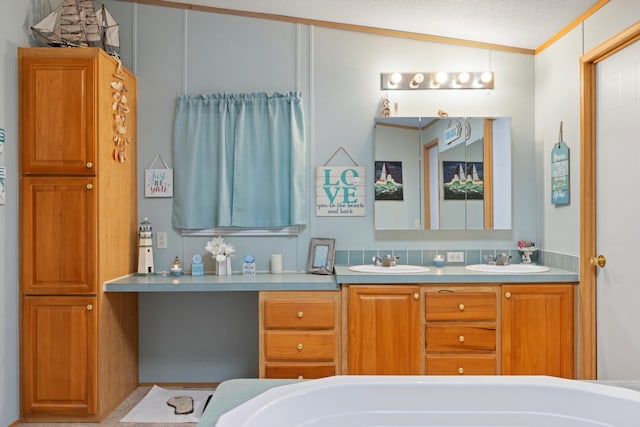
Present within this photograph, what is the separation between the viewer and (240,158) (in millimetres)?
3264

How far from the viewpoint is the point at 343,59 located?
3338 millimetres

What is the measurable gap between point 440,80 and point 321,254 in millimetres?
1484

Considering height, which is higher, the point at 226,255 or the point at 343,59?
the point at 343,59

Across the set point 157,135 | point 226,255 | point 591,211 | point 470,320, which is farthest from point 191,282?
point 591,211

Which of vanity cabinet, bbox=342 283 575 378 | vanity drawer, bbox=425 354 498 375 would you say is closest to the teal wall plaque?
vanity cabinet, bbox=342 283 575 378

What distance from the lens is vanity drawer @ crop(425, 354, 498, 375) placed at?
277 centimetres

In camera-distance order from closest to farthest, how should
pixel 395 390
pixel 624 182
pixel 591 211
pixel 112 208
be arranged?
pixel 395 390, pixel 624 182, pixel 591 211, pixel 112 208

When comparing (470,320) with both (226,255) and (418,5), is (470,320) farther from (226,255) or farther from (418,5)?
(418,5)

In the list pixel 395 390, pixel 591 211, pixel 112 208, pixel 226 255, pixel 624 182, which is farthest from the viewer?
pixel 226 255

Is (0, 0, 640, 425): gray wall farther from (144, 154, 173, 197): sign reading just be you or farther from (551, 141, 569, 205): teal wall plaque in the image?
(551, 141, 569, 205): teal wall plaque

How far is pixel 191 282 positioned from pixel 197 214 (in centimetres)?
61

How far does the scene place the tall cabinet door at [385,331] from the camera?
2.76 meters

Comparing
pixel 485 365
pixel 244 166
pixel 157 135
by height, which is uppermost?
pixel 157 135

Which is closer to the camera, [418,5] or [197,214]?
[418,5]
